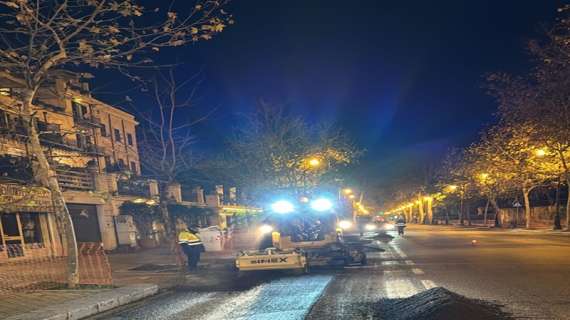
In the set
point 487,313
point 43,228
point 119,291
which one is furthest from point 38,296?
point 43,228

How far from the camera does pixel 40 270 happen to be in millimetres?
14594

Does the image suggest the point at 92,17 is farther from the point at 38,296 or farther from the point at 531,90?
the point at 531,90

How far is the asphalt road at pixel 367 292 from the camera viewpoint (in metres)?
7.06

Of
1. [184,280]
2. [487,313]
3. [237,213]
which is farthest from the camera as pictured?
[237,213]

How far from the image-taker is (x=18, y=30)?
938 cm

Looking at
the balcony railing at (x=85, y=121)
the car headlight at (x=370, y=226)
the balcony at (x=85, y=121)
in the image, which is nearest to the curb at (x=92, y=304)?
the balcony at (x=85, y=121)

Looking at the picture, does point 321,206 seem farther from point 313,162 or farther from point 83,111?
point 83,111

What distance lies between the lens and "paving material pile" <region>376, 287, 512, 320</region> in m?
5.78

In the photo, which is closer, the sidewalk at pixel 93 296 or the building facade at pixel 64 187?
the sidewalk at pixel 93 296

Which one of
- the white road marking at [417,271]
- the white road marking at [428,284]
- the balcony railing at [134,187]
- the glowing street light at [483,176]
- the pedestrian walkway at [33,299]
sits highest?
the balcony railing at [134,187]

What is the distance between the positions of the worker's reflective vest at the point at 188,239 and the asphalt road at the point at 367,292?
4.02 metres

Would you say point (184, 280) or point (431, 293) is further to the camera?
point (184, 280)

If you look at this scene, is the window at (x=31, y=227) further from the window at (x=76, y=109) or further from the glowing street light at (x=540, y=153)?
the glowing street light at (x=540, y=153)

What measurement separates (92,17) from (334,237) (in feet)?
28.9
